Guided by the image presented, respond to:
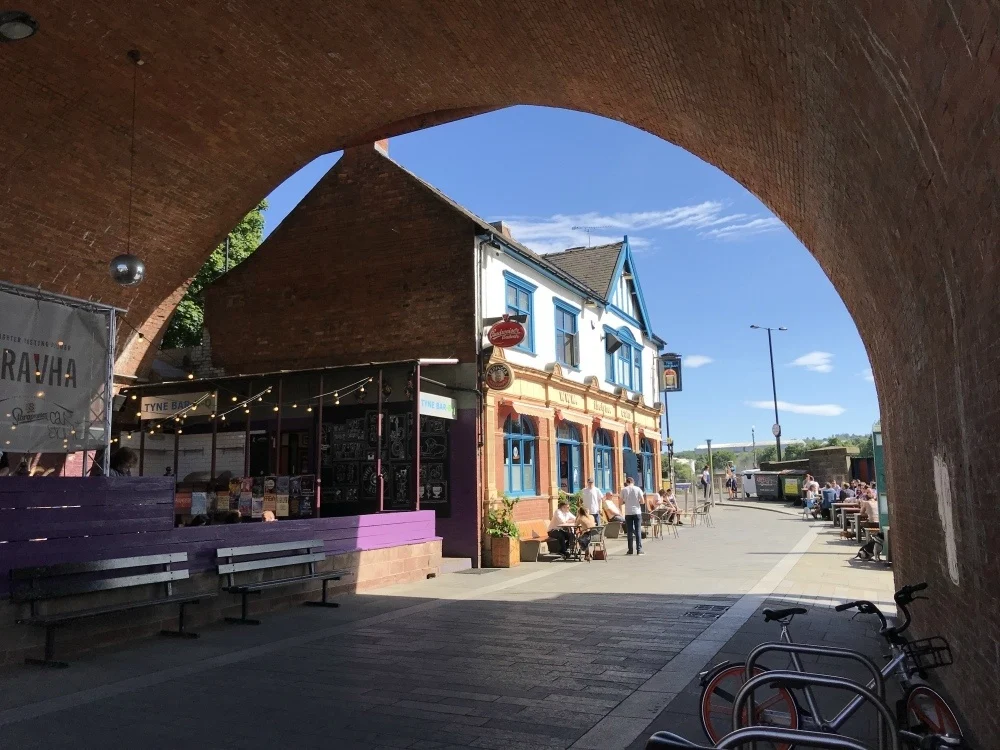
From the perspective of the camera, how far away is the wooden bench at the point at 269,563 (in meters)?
9.50

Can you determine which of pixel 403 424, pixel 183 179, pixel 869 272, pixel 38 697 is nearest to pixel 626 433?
pixel 403 424

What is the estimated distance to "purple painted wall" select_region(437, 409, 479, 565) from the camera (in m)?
16.4

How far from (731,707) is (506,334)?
1183cm

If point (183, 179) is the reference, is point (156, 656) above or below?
below

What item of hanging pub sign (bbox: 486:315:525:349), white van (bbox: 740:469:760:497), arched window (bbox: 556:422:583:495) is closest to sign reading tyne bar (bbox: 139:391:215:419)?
hanging pub sign (bbox: 486:315:525:349)

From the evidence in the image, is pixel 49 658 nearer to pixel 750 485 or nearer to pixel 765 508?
pixel 765 508

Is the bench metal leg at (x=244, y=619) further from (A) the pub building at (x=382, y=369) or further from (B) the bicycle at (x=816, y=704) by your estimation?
(B) the bicycle at (x=816, y=704)

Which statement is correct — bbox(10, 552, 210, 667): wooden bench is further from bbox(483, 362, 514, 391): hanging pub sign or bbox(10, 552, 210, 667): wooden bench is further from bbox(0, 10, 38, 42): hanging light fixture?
bbox(483, 362, 514, 391): hanging pub sign

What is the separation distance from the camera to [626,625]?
9.19 meters

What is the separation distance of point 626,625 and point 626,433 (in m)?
17.5

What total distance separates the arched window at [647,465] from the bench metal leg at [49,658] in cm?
2258

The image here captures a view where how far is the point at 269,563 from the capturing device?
10.2 meters

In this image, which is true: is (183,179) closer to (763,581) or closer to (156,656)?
(156,656)

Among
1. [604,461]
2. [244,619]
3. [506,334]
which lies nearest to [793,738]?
[244,619]
